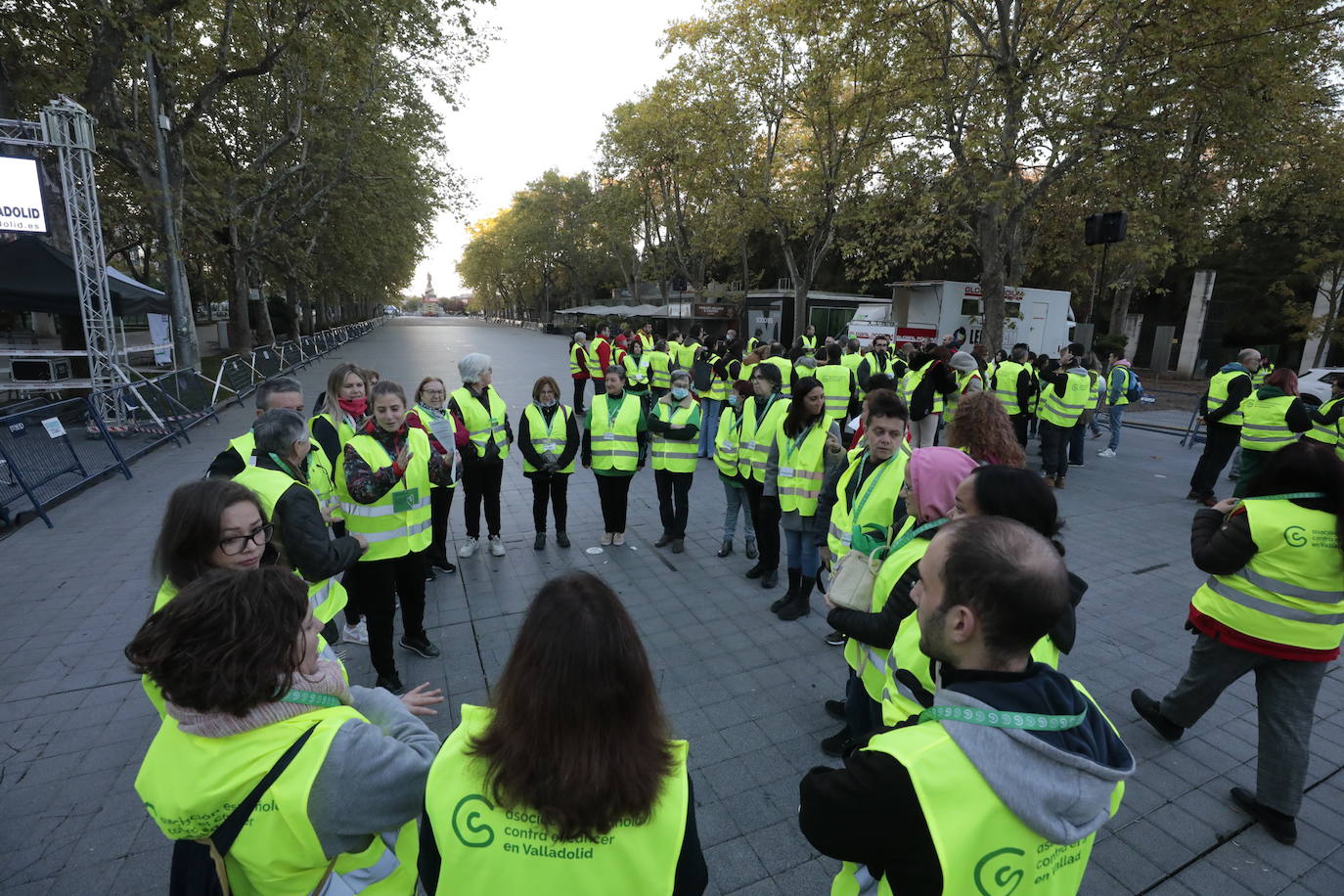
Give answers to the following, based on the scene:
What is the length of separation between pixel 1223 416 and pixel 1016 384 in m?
2.40

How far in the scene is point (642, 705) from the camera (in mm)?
1293

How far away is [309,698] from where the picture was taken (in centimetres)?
141

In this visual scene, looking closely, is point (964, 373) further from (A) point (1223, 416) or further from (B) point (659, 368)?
(B) point (659, 368)

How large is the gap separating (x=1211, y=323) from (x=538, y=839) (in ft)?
107

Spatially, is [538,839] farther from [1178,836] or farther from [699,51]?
[699,51]

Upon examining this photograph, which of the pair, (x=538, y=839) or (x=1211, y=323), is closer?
(x=538, y=839)

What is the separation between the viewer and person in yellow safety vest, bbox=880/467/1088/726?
6.43 feet

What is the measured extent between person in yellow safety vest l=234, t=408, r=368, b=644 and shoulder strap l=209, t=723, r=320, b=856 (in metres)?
1.32

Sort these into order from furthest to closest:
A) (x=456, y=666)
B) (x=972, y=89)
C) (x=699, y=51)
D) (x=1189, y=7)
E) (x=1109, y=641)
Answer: (x=699, y=51)
(x=972, y=89)
(x=1189, y=7)
(x=1109, y=641)
(x=456, y=666)

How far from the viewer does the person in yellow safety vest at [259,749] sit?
1.29m

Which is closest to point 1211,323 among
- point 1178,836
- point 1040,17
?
point 1040,17

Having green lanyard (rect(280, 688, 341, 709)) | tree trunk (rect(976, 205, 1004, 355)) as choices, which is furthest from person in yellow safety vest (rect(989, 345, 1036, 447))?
green lanyard (rect(280, 688, 341, 709))

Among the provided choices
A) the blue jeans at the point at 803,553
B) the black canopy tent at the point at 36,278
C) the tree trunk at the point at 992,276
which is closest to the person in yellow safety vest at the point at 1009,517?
the blue jeans at the point at 803,553

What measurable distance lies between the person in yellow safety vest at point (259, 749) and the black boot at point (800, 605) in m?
3.77
